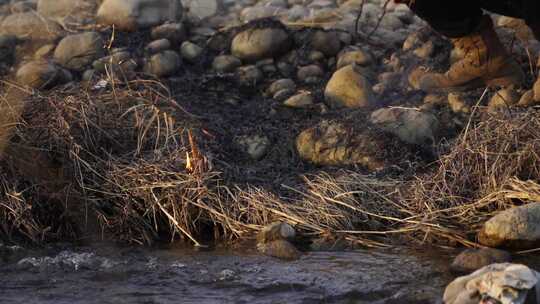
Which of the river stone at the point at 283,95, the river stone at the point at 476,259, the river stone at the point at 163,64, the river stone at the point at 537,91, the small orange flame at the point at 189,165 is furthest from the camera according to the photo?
the river stone at the point at 163,64

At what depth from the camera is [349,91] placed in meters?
6.14

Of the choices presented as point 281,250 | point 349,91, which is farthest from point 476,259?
point 349,91

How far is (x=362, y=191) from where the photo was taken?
4.86 metres

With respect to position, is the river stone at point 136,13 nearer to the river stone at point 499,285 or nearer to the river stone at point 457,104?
the river stone at point 457,104

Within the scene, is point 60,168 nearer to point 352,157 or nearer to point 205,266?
point 205,266

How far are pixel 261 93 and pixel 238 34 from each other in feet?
2.15

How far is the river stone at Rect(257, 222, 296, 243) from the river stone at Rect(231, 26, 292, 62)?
2.31m

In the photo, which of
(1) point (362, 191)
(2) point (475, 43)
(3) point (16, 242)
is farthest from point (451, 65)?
(3) point (16, 242)

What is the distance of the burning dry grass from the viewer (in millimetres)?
4676

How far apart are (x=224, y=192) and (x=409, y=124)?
1196 millimetres

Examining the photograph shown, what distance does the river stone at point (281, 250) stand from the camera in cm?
446

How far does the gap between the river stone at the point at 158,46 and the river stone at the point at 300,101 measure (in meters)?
1.19

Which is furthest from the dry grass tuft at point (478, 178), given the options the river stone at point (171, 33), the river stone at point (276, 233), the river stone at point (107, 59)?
the river stone at point (171, 33)

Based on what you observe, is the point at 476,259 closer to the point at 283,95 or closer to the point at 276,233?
the point at 276,233
